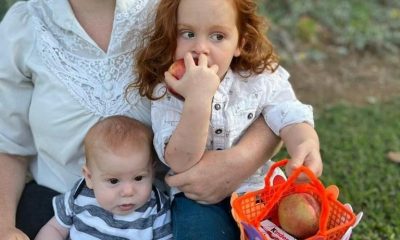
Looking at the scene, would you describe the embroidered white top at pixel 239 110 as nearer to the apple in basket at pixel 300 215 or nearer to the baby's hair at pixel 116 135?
the baby's hair at pixel 116 135

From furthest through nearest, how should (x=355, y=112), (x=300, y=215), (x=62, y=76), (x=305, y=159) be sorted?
(x=355, y=112) → (x=62, y=76) → (x=305, y=159) → (x=300, y=215)

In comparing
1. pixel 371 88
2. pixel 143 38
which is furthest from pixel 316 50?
pixel 143 38

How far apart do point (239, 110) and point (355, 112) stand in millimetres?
2073

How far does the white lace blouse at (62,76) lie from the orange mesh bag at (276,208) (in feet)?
1.72

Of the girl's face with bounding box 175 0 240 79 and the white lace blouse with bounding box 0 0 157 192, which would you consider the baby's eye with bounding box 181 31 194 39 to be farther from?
the white lace blouse with bounding box 0 0 157 192

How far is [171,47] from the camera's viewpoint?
2406 mm

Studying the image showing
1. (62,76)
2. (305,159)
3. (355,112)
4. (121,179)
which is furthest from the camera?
(355,112)

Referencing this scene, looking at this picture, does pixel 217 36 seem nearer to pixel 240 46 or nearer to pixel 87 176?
pixel 240 46

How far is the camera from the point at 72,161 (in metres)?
2.59

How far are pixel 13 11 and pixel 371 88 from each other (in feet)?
9.60

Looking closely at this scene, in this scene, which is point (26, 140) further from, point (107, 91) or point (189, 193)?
point (189, 193)

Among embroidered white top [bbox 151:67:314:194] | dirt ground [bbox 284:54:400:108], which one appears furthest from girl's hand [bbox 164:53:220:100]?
dirt ground [bbox 284:54:400:108]

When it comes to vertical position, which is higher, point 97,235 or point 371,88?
Answer: point 97,235

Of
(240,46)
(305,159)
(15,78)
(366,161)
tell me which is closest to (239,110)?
(240,46)
